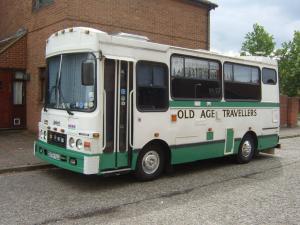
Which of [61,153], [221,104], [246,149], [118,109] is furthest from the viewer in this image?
[246,149]

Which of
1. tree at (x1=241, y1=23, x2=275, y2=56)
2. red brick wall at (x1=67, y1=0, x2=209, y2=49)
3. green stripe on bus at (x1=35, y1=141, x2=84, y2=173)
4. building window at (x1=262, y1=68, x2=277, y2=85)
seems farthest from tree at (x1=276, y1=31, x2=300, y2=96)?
green stripe on bus at (x1=35, y1=141, x2=84, y2=173)

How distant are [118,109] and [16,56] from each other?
9.25 metres

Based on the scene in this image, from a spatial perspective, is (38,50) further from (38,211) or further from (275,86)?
(38,211)

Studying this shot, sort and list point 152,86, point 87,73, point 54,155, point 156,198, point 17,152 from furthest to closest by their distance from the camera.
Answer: point 17,152
point 152,86
point 54,155
point 87,73
point 156,198

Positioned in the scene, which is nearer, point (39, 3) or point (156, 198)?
point (156, 198)

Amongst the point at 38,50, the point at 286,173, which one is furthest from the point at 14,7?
the point at 286,173

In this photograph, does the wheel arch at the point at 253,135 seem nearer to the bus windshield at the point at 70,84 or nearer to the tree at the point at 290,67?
the bus windshield at the point at 70,84

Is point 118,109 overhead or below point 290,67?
below

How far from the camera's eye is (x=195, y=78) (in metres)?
9.55

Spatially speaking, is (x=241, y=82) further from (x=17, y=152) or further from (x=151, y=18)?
(x=17, y=152)

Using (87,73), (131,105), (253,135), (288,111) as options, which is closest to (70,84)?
(87,73)

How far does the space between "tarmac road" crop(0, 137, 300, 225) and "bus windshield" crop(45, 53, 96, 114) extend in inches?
60.8

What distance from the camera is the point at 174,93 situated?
902 centimetres

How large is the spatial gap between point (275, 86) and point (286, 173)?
10.7 feet
